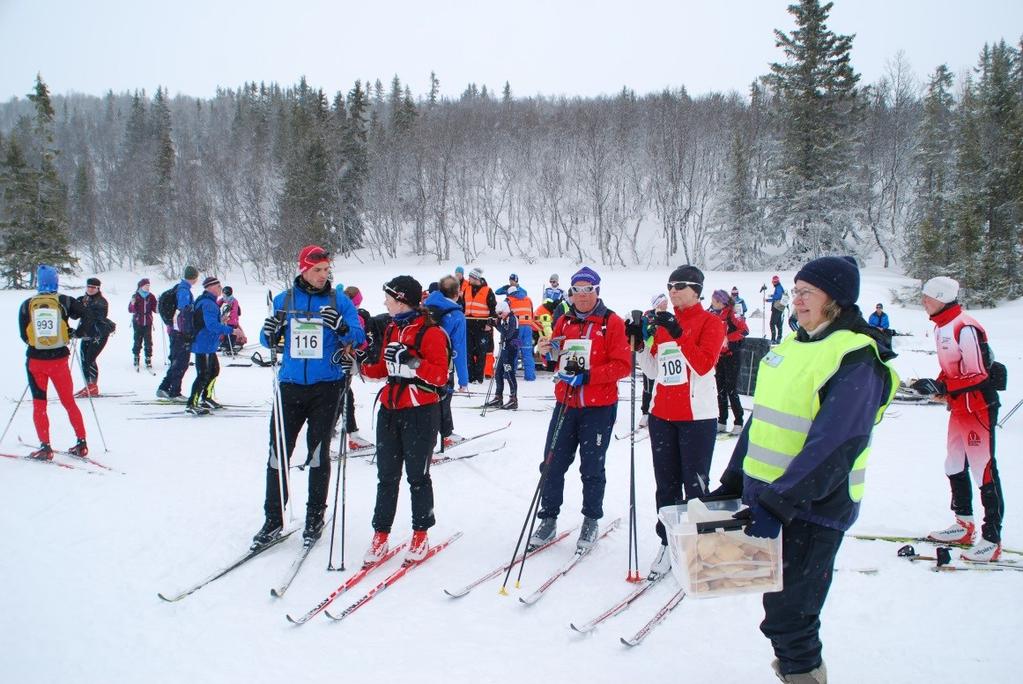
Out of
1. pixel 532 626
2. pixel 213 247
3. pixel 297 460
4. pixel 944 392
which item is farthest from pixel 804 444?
pixel 213 247

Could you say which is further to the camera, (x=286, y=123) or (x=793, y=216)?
(x=286, y=123)

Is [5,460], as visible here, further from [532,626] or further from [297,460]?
[532,626]

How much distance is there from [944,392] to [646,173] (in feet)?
125

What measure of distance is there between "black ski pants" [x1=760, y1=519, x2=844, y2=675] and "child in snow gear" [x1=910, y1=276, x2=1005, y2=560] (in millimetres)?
2554

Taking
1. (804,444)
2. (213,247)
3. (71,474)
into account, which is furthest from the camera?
(213,247)

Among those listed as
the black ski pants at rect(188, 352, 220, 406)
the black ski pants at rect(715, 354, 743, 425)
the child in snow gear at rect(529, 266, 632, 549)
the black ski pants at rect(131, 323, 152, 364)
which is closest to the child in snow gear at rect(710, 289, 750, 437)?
the black ski pants at rect(715, 354, 743, 425)

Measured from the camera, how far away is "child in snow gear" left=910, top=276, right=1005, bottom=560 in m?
4.00

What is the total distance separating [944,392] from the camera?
13.8ft

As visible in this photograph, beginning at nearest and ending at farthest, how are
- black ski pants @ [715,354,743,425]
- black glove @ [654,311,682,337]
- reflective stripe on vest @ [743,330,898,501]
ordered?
1. reflective stripe on vest @ [743,330,898,501]
2. black glove @ [654,311,682,337]
3. black ski pants @ [715,354,743,425]

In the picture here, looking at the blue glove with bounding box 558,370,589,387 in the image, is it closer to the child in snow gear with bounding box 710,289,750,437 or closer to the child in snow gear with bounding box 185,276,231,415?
the child in snow gear with bounding box 710,289,750,437

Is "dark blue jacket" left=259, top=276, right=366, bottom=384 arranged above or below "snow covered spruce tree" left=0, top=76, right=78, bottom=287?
below

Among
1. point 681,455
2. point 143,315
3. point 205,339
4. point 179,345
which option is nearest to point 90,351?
point 179,345

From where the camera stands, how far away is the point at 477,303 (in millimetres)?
9992

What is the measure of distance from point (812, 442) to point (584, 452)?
2191 mm
